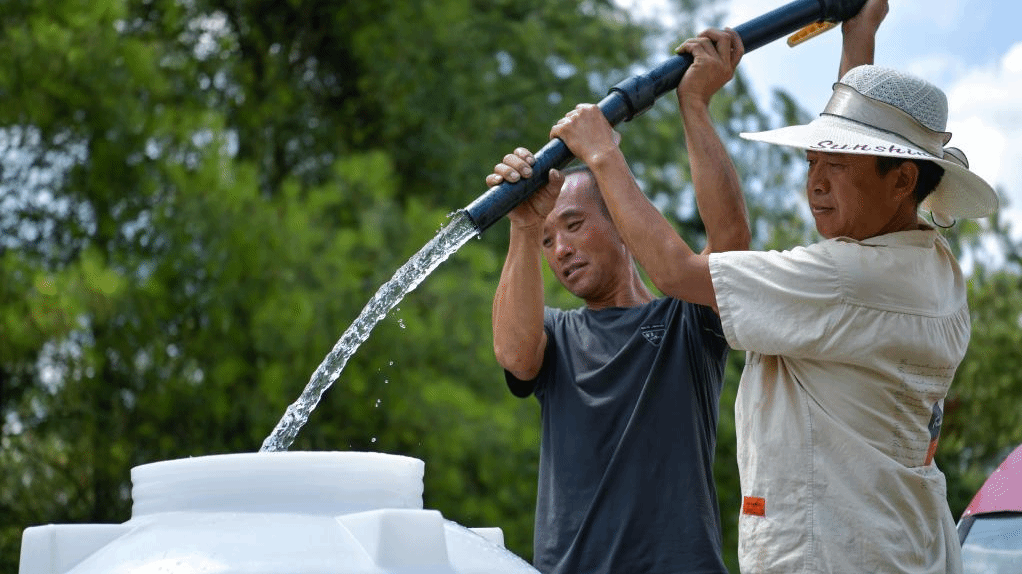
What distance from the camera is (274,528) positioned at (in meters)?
1.60

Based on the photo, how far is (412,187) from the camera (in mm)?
11094

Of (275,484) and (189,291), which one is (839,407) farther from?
(189,291)

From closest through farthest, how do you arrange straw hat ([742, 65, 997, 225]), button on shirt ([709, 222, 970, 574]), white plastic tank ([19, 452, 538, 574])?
1. white plastic tank ([19, 452, 538, 574])
2. button on shirt ([709, 222, 970, 574])
3. straw hat ([742, 65, 997, 225])

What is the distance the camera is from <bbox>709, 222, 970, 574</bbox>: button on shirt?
7.41 feet

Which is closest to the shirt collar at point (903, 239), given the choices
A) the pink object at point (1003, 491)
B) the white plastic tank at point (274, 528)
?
the white plastic tank at point (274, 528)

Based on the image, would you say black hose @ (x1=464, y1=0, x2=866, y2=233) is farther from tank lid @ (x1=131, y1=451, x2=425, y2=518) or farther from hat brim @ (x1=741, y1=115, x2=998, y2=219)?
tank lid @ (x1=131, y1=451, x2=425, y2=518)

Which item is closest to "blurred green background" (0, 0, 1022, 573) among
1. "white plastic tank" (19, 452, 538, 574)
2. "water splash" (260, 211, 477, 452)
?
"water splash" (260, 211, 477, 452)

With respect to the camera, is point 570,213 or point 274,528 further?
point 570,213

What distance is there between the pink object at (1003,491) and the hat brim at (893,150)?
3.78ft

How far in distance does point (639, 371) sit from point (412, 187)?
833cm

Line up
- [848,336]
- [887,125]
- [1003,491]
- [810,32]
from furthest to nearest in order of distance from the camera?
1. [1003,491]
2. [810,32]
3. [887,125]
4. [848,336]

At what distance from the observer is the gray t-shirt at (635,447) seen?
2723mm

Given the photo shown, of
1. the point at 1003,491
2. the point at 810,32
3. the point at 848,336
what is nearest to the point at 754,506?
the point at 848,336

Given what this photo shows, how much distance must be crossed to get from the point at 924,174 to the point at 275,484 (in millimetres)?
1389
